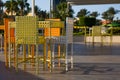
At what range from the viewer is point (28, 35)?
24.4 feet

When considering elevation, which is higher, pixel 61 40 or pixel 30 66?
pixel 61 40

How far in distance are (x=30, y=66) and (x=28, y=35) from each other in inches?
53.7

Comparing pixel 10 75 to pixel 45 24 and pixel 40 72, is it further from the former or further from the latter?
pixel 45 24

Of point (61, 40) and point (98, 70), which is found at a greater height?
point (61, 40)

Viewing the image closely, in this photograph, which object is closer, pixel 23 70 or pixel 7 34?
pixel 23 70

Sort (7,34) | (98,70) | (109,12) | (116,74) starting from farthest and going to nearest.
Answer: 1. (109,12)
2. (7,34)
3. (98,70)
4. (116,74)

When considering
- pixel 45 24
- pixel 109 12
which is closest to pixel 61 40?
pixel 45 24

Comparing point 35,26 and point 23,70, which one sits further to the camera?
point 23,70

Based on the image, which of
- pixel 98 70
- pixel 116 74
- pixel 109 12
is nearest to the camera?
pixel 116 74

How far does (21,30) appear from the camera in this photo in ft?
24.6

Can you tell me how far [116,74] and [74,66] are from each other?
1.56 metres

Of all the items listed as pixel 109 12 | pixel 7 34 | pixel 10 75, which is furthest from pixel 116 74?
pixel 109 12

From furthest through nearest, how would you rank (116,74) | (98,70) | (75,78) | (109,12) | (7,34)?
1. (109,12)
2. (7,34)
3. (98,70)
4. (116,74)
5. (75,78)

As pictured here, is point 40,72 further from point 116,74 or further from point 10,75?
point 116,74
